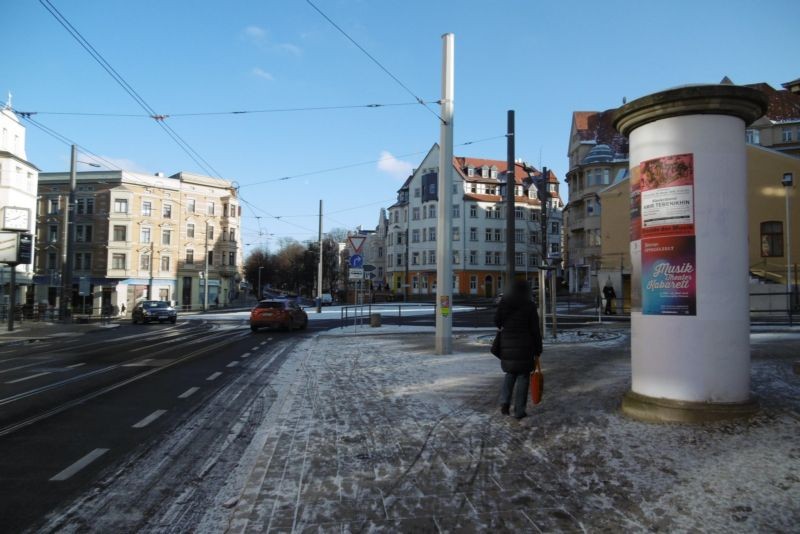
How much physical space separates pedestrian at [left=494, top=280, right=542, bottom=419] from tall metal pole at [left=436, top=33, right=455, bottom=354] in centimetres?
665

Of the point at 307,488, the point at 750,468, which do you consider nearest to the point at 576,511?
the point at 750,468

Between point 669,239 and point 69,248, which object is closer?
point 669,239

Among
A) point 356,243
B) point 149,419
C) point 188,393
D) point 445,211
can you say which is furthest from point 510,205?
point 149,419

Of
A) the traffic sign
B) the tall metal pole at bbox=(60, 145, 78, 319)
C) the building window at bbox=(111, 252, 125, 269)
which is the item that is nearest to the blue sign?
Answer: the traffic sign

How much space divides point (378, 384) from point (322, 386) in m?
0.95

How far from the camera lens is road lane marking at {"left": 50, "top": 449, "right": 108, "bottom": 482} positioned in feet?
15.9

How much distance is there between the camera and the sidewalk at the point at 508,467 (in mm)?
3912

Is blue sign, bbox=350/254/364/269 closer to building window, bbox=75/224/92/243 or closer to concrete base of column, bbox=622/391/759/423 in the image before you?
concrete base of column, bbox=622/391/759/423

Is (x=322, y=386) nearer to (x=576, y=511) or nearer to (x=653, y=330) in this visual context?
(x=653, y=330)

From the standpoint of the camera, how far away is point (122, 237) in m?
60.7

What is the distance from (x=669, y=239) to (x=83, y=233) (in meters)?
66.9

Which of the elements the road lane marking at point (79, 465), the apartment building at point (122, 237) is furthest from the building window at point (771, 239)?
the apartment building at point (122, 237)

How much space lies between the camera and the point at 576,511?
403 centimetres

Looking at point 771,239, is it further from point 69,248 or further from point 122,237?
point 122,237
